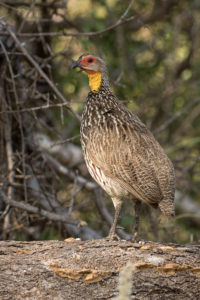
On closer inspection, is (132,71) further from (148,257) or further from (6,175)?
(148,257)

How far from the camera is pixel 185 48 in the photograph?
12.0 meters

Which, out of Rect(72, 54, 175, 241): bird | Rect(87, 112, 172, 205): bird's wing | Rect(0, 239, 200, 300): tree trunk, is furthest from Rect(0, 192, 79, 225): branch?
Rect(0, 239, 200, 300): tree trunk

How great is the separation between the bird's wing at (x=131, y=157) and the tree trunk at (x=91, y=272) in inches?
35.5

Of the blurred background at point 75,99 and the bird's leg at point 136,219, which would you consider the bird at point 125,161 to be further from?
the blurred background at point 75,99

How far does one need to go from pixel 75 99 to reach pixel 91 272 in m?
3.86

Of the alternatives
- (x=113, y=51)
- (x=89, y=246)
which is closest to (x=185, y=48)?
(x=113, y=51)

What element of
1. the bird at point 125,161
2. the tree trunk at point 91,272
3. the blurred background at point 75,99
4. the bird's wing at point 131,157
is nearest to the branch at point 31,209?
the blurred background at point 75,99

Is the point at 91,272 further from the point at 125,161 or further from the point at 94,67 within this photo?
the point at 94,67

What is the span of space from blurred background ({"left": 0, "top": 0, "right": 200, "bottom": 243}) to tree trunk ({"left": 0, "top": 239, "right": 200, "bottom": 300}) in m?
1.47

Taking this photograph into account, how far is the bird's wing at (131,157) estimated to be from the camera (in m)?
5.02

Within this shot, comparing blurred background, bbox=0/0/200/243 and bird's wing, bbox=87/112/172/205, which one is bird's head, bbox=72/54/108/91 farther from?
bird's wing, bbox=87/112/172/205

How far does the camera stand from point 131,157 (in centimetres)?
514

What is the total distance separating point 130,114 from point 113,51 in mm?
4464

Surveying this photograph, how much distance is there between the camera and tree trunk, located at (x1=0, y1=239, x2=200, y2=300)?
3.81m
